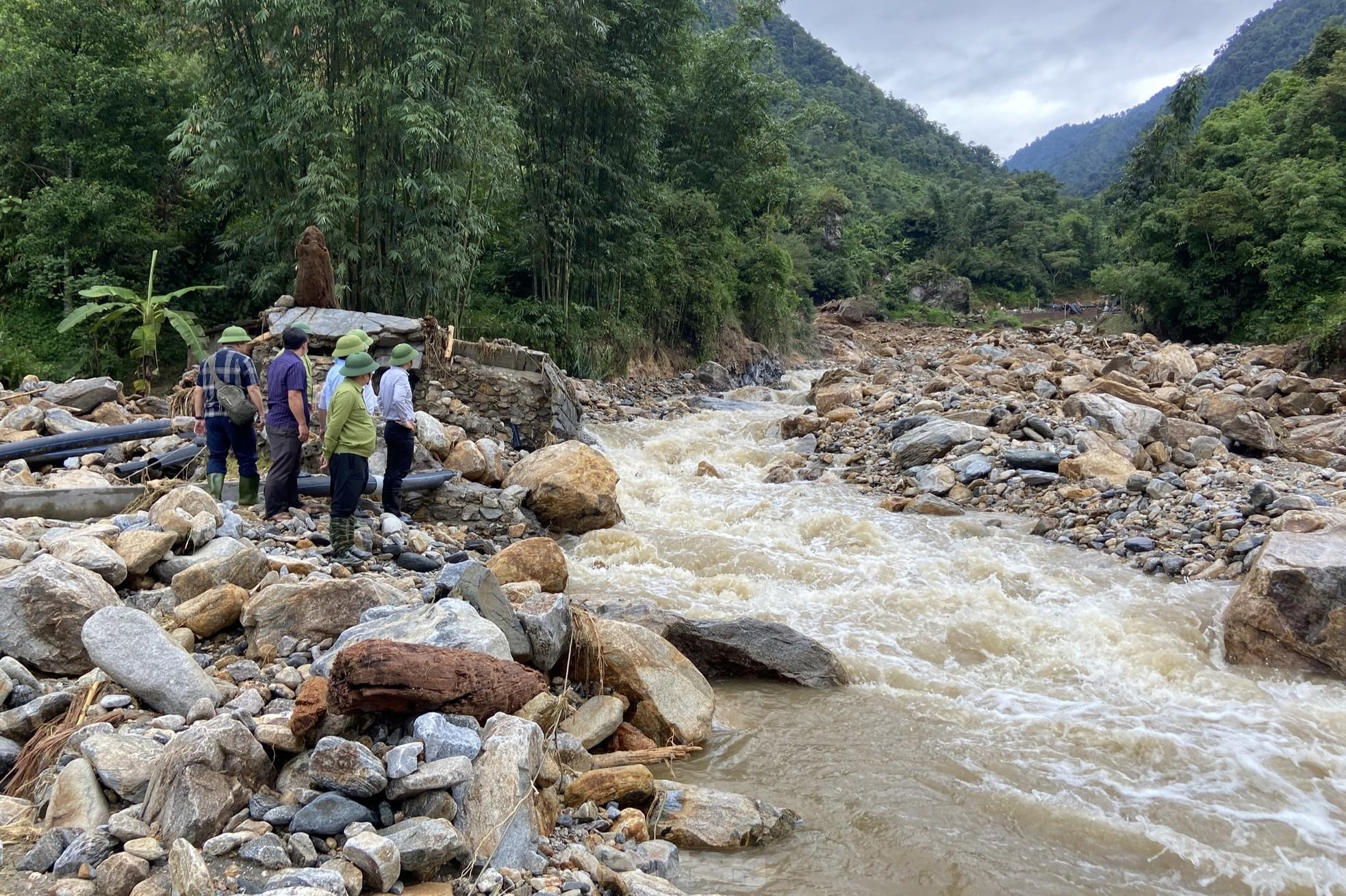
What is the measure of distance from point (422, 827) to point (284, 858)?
1.24ft

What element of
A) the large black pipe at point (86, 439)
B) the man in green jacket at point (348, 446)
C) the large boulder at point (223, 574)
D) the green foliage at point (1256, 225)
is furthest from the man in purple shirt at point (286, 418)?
the green foliage at point (1256, 225)

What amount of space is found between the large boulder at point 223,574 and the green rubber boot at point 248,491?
5.87ft

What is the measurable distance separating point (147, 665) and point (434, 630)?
106cm

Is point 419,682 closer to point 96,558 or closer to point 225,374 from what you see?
→ point 96,558

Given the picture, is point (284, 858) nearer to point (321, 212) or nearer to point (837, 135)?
point (321, 212)

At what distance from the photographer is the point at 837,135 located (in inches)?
2446

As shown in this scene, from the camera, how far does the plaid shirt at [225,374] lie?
5.88 meters

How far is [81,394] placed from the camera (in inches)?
328

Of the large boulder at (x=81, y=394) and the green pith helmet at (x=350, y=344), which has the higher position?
the green pith helmet at (x=350, y=344)

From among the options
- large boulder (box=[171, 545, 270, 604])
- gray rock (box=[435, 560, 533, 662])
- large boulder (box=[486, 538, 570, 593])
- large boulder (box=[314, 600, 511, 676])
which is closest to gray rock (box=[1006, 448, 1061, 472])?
large boulder (box=[486, 538, 570, 593])

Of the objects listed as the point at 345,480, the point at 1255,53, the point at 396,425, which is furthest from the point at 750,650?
the point at 1255,53

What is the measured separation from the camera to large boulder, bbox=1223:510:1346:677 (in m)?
5.13

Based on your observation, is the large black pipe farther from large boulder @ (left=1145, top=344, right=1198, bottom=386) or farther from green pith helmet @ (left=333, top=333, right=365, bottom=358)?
large boulder @ (left=1145, top=344, right=1198, bottom=386)

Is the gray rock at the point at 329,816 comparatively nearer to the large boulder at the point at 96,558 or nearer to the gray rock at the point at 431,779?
the gray rock at the point at 431,779
